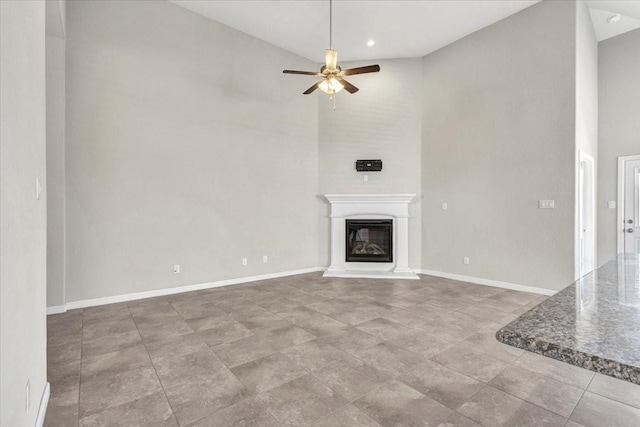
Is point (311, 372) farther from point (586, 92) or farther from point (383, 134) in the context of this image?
point (586, 92)

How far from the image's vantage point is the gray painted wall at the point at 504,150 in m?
4.26

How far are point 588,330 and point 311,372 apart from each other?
79.0 inches

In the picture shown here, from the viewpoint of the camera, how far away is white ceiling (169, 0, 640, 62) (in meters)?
4.43

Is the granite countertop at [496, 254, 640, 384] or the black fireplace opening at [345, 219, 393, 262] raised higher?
the granite countertop at [496, 254, 640, 384]

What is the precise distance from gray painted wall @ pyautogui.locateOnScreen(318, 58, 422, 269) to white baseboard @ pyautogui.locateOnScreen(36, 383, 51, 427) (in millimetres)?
4913

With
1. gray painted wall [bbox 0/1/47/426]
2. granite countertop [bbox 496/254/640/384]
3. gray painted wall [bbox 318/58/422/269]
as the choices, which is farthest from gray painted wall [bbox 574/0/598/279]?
gray painted wall [bbox 0/1/47/426]

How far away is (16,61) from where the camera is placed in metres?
1.33

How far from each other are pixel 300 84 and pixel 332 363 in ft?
16.7

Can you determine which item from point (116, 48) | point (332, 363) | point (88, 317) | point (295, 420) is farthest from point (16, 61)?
point (116, 48)

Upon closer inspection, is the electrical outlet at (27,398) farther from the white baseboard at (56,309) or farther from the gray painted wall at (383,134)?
the gray painted wall at (383,134)

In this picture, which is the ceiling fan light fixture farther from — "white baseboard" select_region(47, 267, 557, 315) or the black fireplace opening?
"white baseboard" select_region(47, 267, 557, 315)

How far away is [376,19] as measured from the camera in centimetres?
478

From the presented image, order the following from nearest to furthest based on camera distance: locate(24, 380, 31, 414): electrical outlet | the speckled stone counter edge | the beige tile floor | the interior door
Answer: the speckled stone counter edge
locate(24, 380, 31, 414): electrical outlet
the beige tile floor
the interior door

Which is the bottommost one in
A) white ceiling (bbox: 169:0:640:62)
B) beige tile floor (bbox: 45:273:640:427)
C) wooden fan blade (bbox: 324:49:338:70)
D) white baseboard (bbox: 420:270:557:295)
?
beige tile floor (bbox: 45:273:640:427)
